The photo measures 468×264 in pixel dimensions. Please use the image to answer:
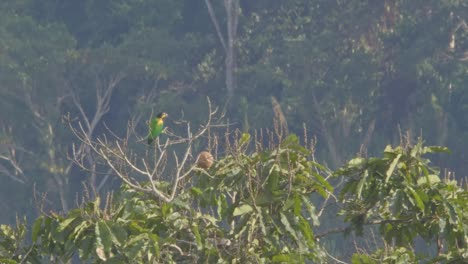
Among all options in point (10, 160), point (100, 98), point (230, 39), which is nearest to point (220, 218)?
point (10, 160)

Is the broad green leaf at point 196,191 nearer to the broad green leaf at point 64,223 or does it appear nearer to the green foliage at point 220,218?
the green foliage at point 220,218

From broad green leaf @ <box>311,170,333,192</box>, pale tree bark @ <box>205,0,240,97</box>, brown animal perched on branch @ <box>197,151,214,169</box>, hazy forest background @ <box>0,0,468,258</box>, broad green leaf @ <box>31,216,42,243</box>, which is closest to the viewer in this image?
broad green leaf @ <box>311,170,333,192</box>

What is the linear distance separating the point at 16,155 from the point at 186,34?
5386mm

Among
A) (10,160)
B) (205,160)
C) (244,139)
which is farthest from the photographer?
(10,160)

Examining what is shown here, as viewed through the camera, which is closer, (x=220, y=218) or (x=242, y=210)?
(x=242, y=210)

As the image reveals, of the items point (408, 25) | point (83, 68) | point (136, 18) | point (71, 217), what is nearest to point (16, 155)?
point (83, 68)

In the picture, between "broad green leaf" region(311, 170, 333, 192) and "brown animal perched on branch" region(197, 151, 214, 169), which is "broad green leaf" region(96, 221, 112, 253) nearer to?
"brown animal perched on branch" region(197, 151, 214, 169)

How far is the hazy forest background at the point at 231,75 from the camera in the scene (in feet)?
96.6

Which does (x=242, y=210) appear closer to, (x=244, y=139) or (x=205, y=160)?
(x=244, y=139)

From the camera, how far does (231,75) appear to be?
105 feet

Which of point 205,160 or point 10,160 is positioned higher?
point 205,160

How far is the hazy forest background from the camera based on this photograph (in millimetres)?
29453

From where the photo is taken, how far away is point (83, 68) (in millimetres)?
32125

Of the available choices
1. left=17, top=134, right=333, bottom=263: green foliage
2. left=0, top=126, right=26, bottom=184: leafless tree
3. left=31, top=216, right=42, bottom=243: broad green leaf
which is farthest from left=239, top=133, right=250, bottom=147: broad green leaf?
left=0, top=126, right=26, bottom=184: leafless tree
